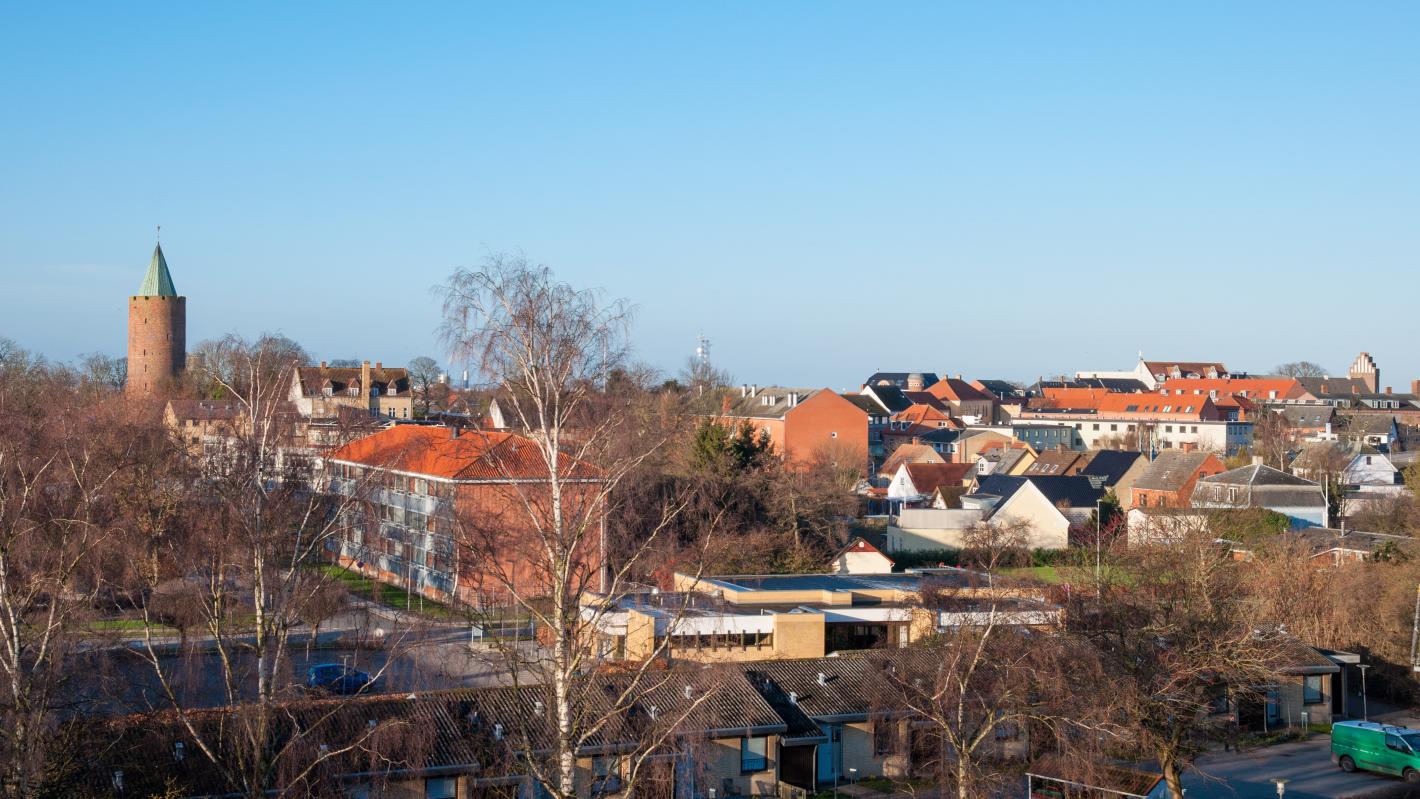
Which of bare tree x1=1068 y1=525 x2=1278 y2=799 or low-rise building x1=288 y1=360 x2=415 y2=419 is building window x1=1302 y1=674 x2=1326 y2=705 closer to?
bare tree x1=1068 y1=525 x2=1278 y2=799

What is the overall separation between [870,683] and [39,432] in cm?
1531

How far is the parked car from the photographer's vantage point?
23.2 metres

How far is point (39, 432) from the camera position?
930 inches

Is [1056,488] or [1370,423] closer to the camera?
[1056,488]

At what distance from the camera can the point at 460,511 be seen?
24.0 metres

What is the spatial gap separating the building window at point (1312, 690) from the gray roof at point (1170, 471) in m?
27.1

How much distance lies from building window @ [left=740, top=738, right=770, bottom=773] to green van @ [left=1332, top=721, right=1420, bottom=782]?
34.1 feet

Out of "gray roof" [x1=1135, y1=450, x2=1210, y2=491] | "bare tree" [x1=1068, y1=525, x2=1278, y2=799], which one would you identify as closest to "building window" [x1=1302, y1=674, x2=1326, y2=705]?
"bare tree" [x1=1068, y1=525, x2=1278, y2=799]

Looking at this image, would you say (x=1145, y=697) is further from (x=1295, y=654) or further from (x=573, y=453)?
(x=573, y=453)

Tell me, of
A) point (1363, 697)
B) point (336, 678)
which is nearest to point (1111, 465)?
point (1363, 697)

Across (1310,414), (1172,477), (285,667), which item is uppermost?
(1310,414)

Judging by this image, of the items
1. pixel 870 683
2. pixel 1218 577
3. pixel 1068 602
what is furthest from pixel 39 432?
pixel 1218 577

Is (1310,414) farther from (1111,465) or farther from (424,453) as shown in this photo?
(424,453)

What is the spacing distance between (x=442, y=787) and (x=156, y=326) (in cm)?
7792
